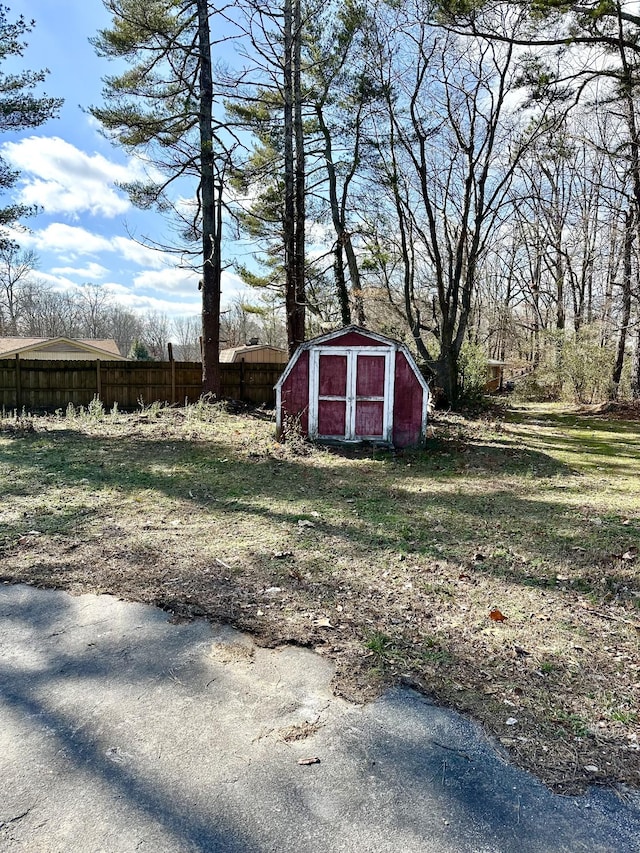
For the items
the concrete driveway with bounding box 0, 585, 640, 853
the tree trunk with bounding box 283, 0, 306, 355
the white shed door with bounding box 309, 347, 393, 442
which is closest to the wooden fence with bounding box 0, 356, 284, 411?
the tree trunk with bounding box 283, 0, 306, 355

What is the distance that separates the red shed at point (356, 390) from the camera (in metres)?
8.92

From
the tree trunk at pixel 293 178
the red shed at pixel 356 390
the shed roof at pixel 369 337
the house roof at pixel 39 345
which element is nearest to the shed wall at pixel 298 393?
the red shed at pixel 356 390

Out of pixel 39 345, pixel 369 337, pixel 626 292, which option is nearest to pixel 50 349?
pixel 39 345

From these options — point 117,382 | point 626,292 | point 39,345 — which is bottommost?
point 117,382

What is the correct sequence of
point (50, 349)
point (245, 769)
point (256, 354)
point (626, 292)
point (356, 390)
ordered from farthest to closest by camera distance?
point (256, 354) < point (50, 349) < point (626, 292) < point (356, 390) < point (245, 769)

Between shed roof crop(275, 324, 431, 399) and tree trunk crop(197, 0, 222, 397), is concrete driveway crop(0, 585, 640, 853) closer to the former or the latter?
shed roof crop(275, 324, 431, 399)

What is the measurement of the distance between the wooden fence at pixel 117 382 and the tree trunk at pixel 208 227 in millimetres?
1600

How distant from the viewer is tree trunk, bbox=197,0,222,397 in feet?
40.9

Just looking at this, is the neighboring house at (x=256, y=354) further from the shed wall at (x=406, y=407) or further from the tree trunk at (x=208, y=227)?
the shed wall at (x=406, y=407)

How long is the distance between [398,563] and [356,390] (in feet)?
18.2

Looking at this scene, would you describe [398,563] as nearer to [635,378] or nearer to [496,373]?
[635,378]

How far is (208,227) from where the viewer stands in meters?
13.1

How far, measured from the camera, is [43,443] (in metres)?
8.69

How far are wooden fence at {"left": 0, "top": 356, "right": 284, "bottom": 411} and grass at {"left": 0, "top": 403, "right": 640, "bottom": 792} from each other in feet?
21.4
